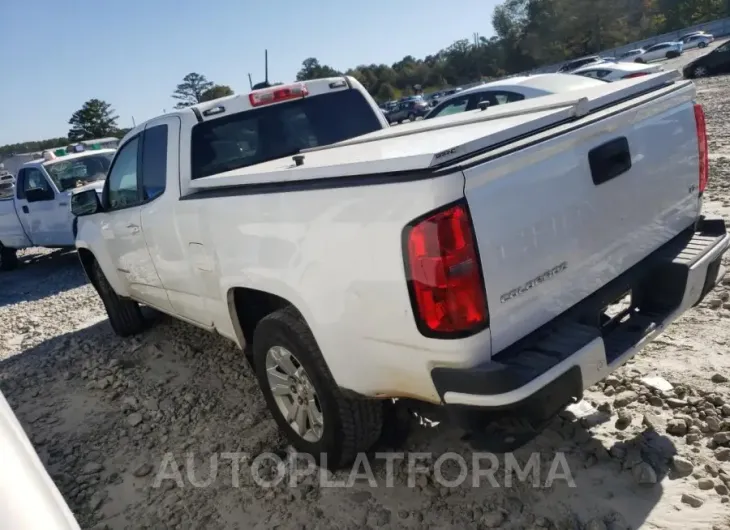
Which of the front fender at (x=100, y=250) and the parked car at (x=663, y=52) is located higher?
the front fender at (x=100, y=250)

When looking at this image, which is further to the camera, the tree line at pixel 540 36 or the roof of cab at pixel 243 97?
the tree line at pixel 540 36

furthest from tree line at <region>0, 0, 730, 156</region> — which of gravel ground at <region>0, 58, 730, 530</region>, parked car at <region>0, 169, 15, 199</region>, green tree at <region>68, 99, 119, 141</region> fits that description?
gravel ground at <region>0, 58, 730, 530</region>

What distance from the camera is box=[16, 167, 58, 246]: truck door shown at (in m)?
9.60

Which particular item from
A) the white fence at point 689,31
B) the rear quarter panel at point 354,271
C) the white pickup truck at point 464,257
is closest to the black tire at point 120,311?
the white pickup truck at point 464,257

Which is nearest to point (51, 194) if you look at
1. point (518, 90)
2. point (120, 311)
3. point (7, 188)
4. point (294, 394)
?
point (120, 311)

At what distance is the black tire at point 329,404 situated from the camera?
2754 millimetres

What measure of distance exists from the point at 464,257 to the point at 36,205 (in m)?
9.78

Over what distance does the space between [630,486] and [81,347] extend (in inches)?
201

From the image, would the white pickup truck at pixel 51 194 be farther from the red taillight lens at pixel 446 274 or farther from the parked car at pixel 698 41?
the parked car at pixel 698 41

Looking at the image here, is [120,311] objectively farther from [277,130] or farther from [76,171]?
[76,171]

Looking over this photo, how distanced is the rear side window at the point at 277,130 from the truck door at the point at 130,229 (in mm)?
736

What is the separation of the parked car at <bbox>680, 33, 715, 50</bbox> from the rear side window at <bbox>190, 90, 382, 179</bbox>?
51.1m

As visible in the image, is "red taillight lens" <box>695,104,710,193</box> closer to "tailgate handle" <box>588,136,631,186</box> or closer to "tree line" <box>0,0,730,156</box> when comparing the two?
"tailgate handle" <box>588,136,631,186</box>

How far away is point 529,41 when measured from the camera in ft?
237
